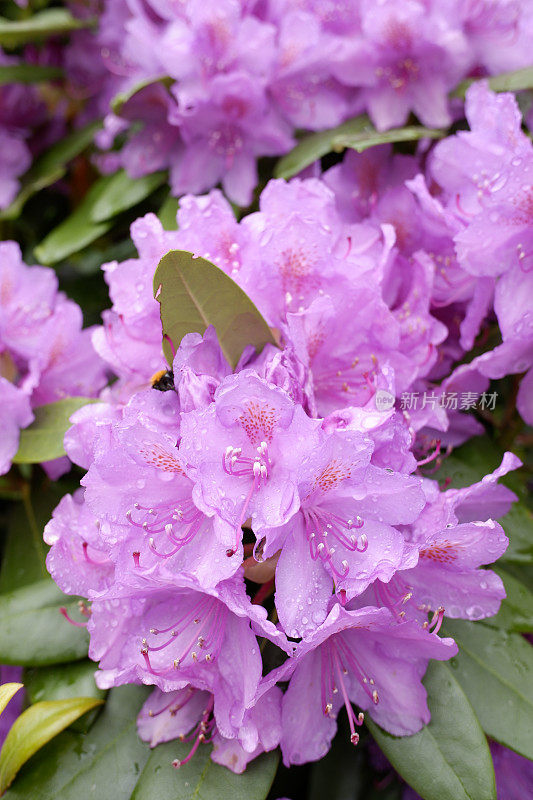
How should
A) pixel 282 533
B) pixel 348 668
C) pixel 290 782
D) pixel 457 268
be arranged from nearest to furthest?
pixel 282 533 → pixel 348 668 → pixel 457 268 → pixel 290 782

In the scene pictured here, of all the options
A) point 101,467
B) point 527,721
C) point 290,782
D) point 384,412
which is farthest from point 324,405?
point 290,782

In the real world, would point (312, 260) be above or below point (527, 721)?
above

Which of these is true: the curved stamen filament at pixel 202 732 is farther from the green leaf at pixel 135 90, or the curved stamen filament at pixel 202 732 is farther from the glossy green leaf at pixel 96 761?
the green leaf at pixel 135 90

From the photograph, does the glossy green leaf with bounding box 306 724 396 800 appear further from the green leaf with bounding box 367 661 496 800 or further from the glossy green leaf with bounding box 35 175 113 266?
the glossy green leaf with bounding box 35 175 113 266

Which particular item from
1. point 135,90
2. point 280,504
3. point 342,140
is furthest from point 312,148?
point 280,504

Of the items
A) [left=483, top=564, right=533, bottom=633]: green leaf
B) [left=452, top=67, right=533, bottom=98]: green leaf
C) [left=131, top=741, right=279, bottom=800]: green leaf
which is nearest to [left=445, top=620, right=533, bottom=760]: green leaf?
[left=483, top=564, right=533, bottom=633]: green leaf

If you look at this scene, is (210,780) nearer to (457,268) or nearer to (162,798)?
(162,798)

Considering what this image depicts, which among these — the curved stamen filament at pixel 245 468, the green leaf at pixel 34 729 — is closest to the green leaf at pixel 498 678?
the curved stamen filament at pixel 245 468
